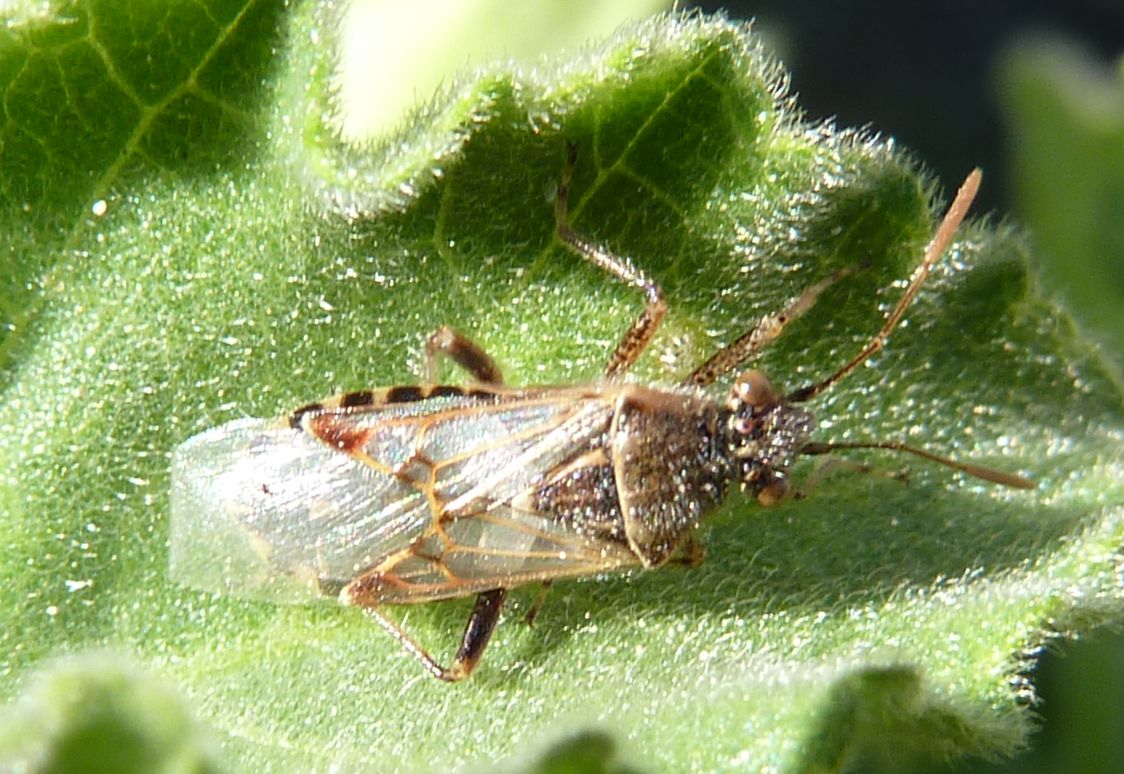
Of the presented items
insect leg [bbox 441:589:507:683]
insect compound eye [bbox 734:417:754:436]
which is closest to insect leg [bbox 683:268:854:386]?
insect compound eye [bbox 734:417:754:436]

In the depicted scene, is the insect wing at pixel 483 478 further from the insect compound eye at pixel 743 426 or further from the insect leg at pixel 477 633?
the insect compound eye at pixel 743 426

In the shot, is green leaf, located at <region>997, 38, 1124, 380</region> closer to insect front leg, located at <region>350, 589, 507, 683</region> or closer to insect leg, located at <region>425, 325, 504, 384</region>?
insect leg, located at <region>425, 325, 504, 384</region>

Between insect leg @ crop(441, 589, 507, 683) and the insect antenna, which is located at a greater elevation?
the insect antenna

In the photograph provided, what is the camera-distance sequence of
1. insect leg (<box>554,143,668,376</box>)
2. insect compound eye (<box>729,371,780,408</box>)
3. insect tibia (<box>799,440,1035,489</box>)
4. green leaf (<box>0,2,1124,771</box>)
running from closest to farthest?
green leaf (<box>0,2,1124,771</box>), insect leg (<box>554,143,668,376</box>), insect tibia (<box>799,440,1035,489</box>), insect compound eye (<box>729,371,780,408</box>)

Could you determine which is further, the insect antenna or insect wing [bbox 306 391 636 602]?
insect wing [bbox 306 391 636 602]

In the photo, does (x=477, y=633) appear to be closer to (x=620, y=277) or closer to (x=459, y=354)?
Answer: (x=459, y=354)

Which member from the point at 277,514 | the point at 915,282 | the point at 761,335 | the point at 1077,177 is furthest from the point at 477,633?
the point at 1077,177
